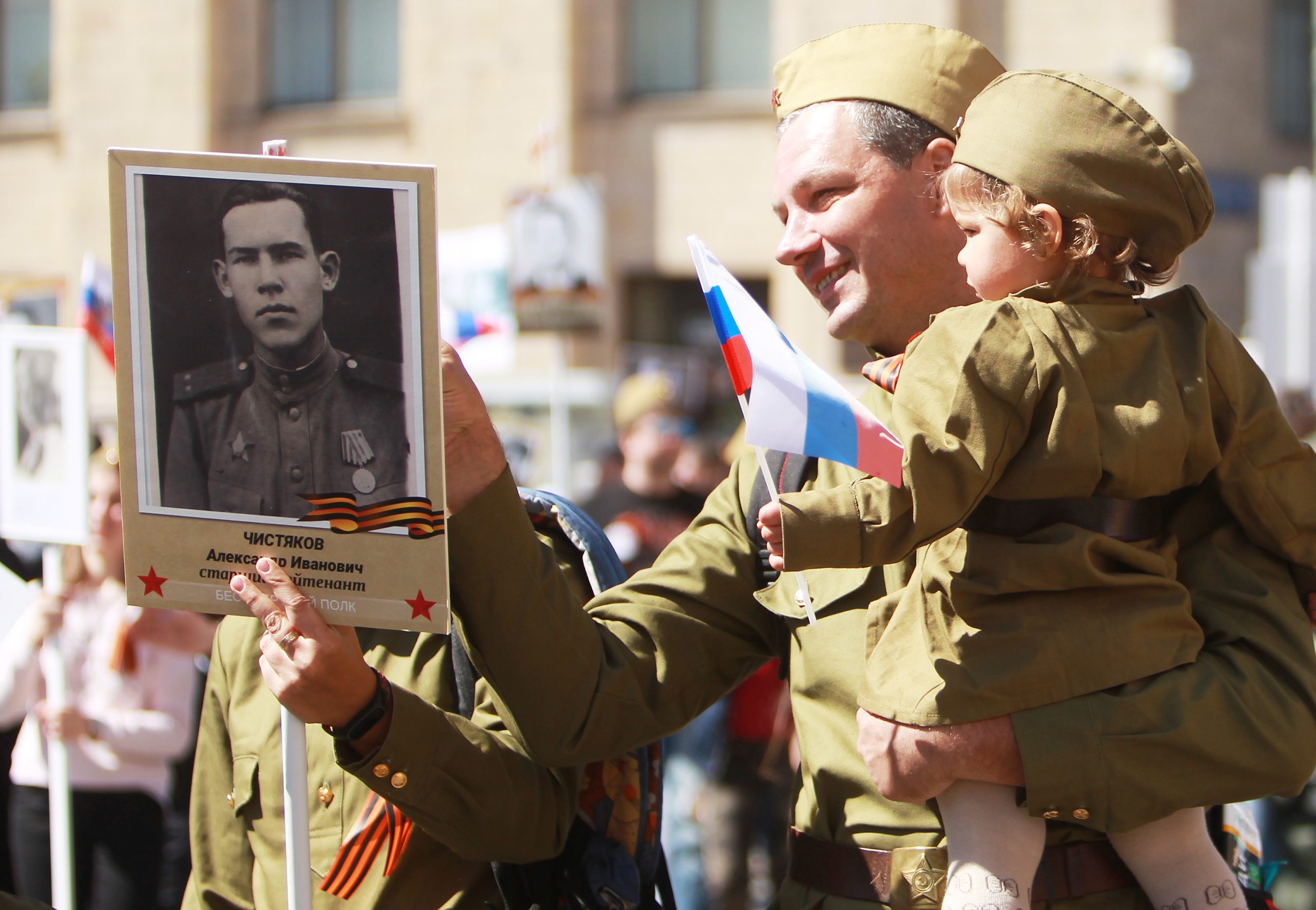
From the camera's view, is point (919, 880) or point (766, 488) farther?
point (766, 488)

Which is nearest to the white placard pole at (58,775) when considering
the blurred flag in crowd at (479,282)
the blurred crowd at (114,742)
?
the blurred crowd at (114,742)

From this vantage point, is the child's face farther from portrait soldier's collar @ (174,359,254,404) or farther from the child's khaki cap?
portrait soldier's collar @ (174,359,254,404)

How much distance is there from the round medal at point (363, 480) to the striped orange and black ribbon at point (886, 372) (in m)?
0.64

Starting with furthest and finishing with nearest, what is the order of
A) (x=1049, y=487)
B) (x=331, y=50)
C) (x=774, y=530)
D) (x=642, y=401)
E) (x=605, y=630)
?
(x=331, y=50), (x=642, y=401), (x=605, y=630), (x=1049, y=487), (x=774, y=530)

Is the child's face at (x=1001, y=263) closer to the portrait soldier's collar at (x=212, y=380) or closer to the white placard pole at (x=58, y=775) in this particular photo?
the portrait soldier's collar at (x=212, y=380)

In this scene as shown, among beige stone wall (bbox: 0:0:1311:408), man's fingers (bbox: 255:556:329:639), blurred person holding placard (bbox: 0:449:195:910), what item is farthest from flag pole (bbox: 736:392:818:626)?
beige stone wall (bbox: 0:0:1311:408)

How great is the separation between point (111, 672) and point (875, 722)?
3.45m

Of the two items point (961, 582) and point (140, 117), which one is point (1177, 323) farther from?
point (140, 117)

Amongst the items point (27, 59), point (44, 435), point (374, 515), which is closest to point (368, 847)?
point (374, 515)

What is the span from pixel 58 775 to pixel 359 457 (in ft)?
8.74

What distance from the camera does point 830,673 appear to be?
7.16 ft

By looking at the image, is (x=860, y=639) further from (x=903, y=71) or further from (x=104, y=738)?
(x=104, y=738)

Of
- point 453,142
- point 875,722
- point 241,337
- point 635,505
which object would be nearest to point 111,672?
point 635,505

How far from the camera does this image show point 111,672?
4.77 m
